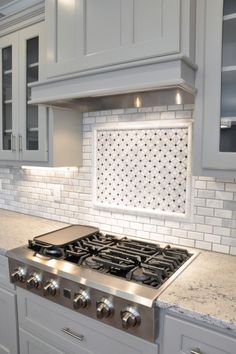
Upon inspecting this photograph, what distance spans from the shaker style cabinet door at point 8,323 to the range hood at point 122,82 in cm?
114

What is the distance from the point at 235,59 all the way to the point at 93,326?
4.26ft

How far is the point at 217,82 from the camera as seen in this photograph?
1191 millimetres

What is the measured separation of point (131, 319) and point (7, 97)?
1.76 meters

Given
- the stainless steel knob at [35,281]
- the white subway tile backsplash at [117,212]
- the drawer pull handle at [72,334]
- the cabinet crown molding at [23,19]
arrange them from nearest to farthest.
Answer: the drawer pull handle at [72,334]
the stainless steel knob at [35,281]
the white subway tile backsplash at [117,212]
the cabinet crown molding at [23,19]

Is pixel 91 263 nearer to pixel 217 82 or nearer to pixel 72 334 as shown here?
pixel 72 334

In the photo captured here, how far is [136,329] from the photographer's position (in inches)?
44.1

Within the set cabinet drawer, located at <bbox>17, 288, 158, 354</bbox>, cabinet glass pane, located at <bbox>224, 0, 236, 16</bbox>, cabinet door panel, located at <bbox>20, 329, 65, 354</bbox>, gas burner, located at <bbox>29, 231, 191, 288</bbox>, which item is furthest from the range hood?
cabinet door panel, located at <bbox>20, 329, 65, 354</bbox>

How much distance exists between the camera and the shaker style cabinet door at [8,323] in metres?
1.62

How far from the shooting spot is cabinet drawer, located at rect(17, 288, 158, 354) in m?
1.17

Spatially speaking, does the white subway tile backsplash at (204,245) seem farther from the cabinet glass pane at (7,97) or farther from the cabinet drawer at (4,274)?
the cabinet glass pane at (7,97)

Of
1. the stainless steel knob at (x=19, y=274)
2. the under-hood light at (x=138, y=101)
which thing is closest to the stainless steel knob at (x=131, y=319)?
the stainless steel knob at (x=19, y=274)

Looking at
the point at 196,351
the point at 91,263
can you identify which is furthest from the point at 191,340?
the point at 91,263

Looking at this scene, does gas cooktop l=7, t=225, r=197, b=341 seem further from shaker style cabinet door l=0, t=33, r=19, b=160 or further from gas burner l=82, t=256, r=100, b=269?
shaker style cabinet door l=0, t=33, r=19, b=160

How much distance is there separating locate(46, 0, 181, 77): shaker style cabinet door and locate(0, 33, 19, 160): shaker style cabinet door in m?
0.55
